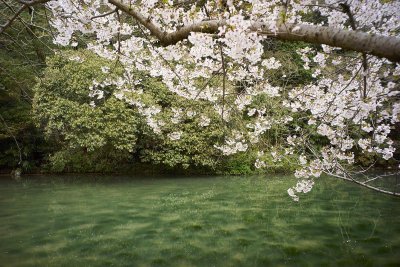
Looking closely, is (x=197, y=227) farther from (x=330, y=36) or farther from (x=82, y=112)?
(x=82, y=112)

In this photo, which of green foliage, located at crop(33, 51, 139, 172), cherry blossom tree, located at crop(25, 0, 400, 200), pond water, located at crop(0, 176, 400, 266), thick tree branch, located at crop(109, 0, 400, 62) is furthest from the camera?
green foliage, located at crop(33, 51, 139, 172)

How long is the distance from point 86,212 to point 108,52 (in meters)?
4.07

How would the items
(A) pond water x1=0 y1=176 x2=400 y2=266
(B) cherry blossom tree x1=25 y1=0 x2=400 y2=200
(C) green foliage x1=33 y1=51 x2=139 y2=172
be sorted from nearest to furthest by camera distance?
(B) cherry blossom tree x1=25 y1=0 x2=400 y2=200, (A) pond water x1=0 y1=176 x2=400 y2=266, (C) green foliage x1=33 y1=51 x2=139 y2=172

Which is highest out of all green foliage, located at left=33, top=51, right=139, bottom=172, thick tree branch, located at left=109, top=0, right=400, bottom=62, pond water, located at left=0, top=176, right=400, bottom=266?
green foliage, located at left=33, top=51, right=139, bottom=172

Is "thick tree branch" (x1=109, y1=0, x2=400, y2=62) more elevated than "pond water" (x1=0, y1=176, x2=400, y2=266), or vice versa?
"thick tree branch" (x1=109, y1=0, x2=400, y2=62)

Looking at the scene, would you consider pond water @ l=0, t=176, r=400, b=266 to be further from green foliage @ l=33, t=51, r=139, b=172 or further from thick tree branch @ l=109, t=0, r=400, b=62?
thick tree branch @ l=109, t=0, r=400, b=62

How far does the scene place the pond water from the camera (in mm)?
4809

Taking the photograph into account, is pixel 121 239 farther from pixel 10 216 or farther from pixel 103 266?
pixel 10 216

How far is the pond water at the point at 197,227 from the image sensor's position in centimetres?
481

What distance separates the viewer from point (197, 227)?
6.34m

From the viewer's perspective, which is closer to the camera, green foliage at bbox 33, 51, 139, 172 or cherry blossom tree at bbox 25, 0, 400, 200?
cherry blossom tree at bbox 25, 0, 400, 200

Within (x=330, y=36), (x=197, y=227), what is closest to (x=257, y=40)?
(x=330, y=36)

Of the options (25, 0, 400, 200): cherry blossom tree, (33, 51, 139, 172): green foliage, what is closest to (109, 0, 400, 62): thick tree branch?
(25, 0, 400, 200): cherry blossom tree

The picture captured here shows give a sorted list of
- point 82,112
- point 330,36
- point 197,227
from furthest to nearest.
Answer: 1. point 82,112
2. point 197,227
3. point 330,36
